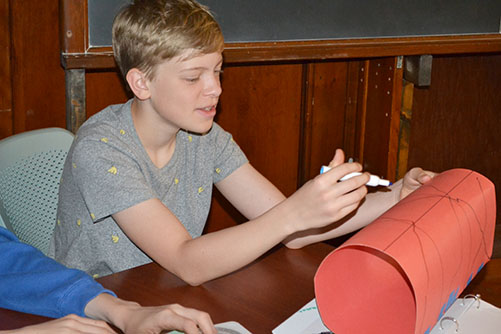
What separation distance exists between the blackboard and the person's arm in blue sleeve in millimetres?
801

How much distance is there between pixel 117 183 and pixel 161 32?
1.08 ft

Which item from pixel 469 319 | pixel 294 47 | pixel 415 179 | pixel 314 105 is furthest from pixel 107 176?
pixel 314 105

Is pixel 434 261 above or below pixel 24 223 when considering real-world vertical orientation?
above

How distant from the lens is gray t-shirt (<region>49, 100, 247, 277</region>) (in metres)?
1.33

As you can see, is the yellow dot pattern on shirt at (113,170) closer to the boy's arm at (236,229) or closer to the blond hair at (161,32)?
the boy's arm at (236,229)

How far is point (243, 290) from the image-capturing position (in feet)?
3.85

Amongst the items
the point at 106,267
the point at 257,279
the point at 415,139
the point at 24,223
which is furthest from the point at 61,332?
the point at 415,139

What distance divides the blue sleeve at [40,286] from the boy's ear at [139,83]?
45cm

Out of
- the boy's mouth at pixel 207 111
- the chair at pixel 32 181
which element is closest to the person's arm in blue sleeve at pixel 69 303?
the chair at pixel 32 181

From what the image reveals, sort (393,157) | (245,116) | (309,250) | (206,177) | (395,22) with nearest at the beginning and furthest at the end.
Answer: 1. (309,250)
2. (206,177)
3. (395,22)
4. (393,157)
5. (245,116)

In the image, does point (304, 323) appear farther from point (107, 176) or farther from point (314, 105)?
point (314, 105)

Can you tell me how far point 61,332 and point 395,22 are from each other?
158 centimetres

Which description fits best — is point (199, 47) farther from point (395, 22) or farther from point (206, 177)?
point (395, 22)

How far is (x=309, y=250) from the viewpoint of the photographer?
4.39ft
